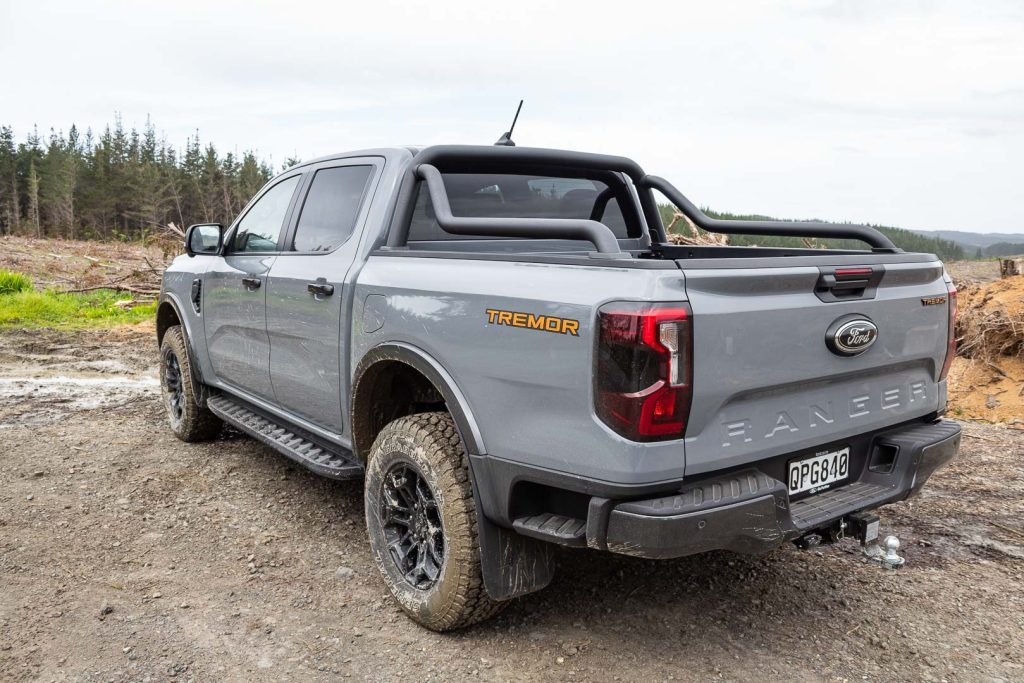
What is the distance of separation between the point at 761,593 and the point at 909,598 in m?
0.62

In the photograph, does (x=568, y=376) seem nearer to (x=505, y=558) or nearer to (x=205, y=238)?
(x=505, y=558)

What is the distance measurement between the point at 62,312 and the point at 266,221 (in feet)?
33.3

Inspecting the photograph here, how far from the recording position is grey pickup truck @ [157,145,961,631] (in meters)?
2.35

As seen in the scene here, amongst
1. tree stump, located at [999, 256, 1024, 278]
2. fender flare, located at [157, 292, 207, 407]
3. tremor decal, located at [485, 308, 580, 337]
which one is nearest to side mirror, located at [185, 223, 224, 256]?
fender flare, located at [157, 292, 207, 407]

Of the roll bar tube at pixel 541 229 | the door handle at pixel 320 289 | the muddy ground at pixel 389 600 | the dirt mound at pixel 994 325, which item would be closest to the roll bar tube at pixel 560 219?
the roll bar tube at pixel 541 229

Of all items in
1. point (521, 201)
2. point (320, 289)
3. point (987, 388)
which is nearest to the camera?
point (320, 289)

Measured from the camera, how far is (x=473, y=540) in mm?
2809

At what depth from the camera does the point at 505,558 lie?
2.78 meters

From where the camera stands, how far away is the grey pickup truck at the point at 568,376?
235 centimetres

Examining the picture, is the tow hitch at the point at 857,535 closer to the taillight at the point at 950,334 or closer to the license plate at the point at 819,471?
the license plate at the point at 819,471

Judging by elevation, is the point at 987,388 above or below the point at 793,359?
below

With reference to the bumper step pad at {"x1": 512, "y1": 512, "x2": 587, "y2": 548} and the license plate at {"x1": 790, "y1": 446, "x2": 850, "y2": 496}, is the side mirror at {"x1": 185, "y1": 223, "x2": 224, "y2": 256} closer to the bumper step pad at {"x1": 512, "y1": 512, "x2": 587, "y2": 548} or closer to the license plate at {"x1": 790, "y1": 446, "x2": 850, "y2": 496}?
the bumper step pad at {"x1": 512, "y1": 512, "x2": 587, "y2": 548}

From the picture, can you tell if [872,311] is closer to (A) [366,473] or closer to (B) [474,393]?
(B) [474,393]

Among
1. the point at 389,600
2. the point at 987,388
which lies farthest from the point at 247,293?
the point at 987,388
